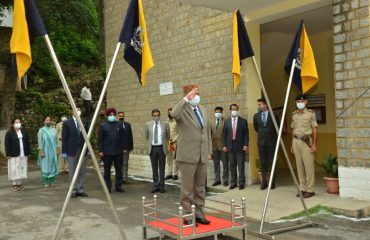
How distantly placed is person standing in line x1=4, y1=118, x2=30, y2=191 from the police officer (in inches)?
258

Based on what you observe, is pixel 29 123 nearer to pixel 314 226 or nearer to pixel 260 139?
pixel 260 139

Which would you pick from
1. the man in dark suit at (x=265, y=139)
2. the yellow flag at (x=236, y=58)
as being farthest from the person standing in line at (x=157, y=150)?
the yellow flag at (x=236, y=58)

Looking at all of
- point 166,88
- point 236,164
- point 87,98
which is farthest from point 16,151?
point 87,98

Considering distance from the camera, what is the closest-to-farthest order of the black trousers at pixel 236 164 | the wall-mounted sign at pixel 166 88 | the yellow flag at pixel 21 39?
the yellow flag at pixel 21 39 → the black trousers at pixel 236 164 → the wall-mounted sign at pixel 166 88

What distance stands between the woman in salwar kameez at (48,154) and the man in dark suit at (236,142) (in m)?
4.50

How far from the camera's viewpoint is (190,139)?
18.4 ft

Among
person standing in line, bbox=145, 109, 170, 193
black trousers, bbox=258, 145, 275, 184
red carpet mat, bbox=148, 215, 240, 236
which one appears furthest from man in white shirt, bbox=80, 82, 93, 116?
red carpet mat, bbox=148, 215, 240, 236

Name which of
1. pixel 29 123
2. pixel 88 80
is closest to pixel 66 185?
pixel 29 123

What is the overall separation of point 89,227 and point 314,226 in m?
3.42

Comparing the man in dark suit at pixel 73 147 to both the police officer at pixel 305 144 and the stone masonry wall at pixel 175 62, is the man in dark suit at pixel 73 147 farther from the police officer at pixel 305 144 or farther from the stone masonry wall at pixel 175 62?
the police officer at pixel 305 144

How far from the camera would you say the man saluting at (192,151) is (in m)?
5.51

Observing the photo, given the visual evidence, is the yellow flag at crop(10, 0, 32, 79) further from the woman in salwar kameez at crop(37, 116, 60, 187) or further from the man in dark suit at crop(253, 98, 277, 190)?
the woman in salwar kameez at crop(37, 116, 60, 187)

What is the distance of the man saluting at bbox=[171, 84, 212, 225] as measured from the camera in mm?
5508

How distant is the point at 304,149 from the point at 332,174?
714 mm
